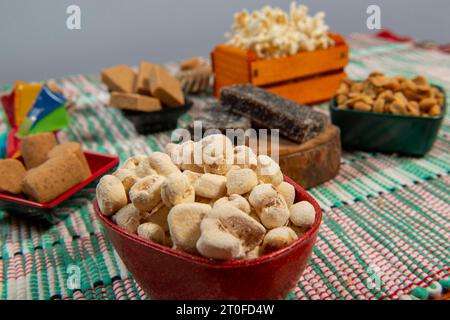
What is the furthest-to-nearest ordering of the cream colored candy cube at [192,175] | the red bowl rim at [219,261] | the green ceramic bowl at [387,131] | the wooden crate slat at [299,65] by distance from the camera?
1. the wooden crate slat at [299,65]
2. the green ceramic bowl at [387,131]
3. the cream colored candy cube at [192,175]
4. the red bowl rim at [219,261]

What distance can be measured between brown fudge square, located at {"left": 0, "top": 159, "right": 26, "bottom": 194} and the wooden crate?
2.30 feet

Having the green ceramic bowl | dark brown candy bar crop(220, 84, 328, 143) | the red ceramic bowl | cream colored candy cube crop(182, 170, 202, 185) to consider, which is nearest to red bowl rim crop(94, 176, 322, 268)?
the red ceramic bowl

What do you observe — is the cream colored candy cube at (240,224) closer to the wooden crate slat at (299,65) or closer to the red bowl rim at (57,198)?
the red bowl rim at (57,198)

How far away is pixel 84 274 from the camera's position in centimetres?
72

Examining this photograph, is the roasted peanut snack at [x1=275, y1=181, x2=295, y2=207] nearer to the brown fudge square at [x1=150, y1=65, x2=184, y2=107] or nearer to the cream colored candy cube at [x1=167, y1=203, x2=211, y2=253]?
the cream colored candy cube at [x1=167, y1=203, x2=211, y2=253]

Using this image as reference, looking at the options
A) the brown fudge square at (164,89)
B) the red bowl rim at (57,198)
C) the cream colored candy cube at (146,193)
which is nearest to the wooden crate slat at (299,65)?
the brown fudge square at (164,89)

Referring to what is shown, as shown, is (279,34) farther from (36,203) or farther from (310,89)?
(36,203)

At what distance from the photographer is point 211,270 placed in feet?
1.60

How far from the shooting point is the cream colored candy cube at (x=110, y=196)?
0.58 m

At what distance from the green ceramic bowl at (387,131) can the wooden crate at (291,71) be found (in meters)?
0.29

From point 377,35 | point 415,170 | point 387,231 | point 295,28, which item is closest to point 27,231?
point 387,231

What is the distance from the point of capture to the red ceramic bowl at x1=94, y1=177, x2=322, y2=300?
1.61 feet

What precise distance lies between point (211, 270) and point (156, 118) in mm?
806
